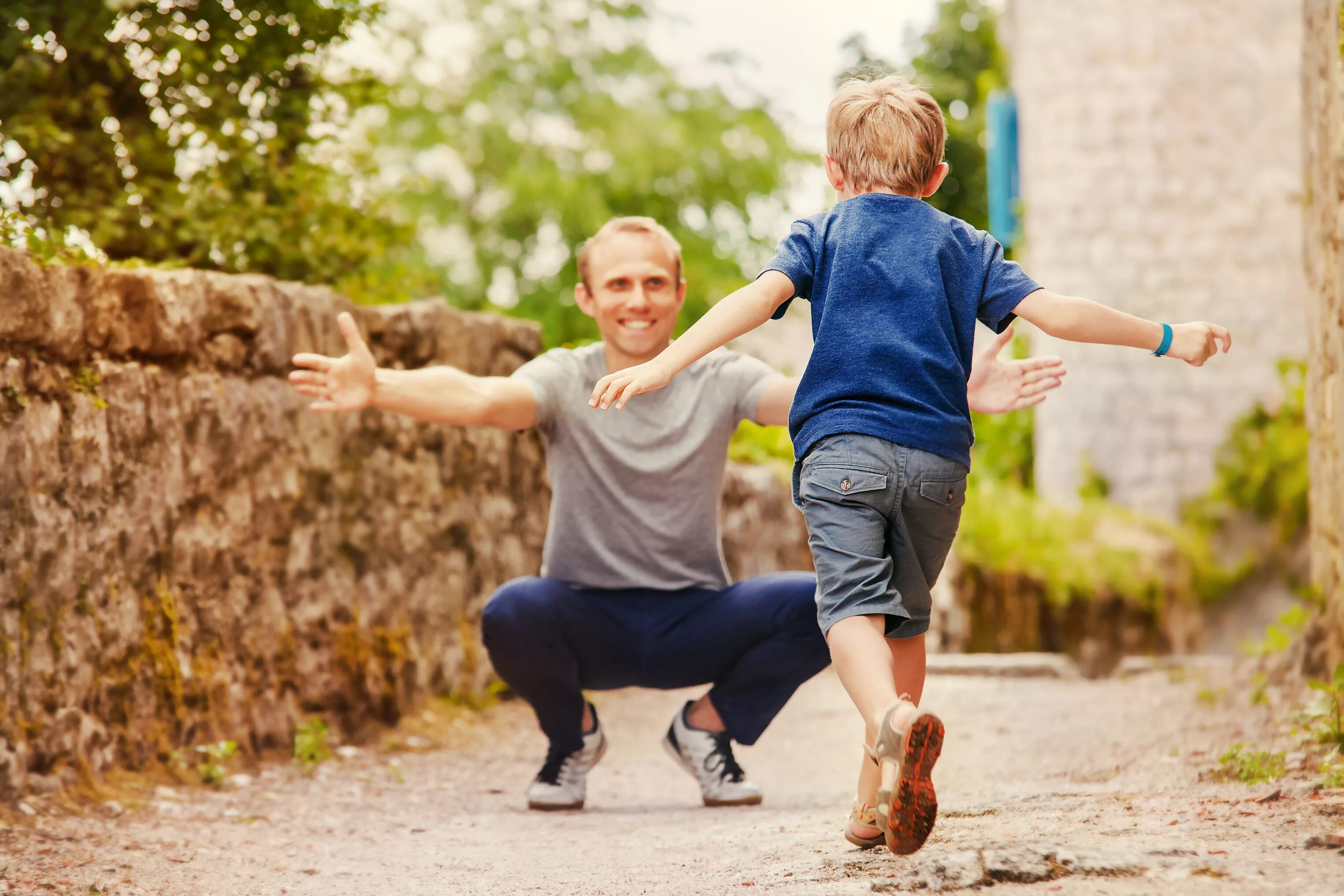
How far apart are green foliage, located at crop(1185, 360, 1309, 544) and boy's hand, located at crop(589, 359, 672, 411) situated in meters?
8.63

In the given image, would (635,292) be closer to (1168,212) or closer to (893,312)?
(893,312)

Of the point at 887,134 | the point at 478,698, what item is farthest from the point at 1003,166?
the point at 887,134

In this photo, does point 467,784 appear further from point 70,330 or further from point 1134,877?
point 1134,877

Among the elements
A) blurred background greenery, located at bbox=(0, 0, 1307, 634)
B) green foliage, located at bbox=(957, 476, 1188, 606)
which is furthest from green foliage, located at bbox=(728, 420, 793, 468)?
green foliage, located at bbox=(957, 476, 1188, 606)

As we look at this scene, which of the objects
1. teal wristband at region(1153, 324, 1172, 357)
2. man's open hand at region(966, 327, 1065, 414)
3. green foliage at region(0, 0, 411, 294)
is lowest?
man's open hand at region(966, 327, 1065, 414)

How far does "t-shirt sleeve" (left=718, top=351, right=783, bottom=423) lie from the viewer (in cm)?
310

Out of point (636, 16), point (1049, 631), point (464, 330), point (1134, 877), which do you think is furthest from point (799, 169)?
point (1134, 877)

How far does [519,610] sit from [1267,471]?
27.0ft

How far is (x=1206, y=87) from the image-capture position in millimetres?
10055

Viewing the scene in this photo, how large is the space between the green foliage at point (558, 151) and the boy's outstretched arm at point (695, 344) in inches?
485

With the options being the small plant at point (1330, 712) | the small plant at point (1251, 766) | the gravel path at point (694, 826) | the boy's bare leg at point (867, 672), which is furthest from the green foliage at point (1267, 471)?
the boy's bare leg at point (867, 672)

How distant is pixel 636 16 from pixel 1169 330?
14784 mm

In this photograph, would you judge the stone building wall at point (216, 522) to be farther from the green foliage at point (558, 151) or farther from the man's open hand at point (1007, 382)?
the green foliage at point (558, 151)

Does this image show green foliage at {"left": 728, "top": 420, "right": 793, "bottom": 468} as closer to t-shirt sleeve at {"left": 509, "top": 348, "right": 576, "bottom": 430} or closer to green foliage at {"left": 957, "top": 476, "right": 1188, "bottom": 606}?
green foliage at {"left": 957, "top": 476, "right": 1188, "bottom": 606}
